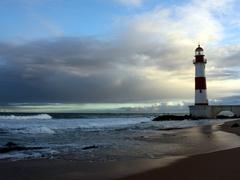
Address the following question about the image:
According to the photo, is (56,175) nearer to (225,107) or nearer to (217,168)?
(217,168)

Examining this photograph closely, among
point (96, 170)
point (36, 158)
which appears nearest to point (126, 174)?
point (96, 170)

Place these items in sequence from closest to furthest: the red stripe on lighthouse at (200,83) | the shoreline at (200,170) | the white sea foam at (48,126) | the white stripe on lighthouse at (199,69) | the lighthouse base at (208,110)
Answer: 1. the shoreline at (200,170)
2. the white sea foam at (48,126)
3. the red stripe on lighthouse at (200,83)
4. the white stripe on lighthouse at (199,69)
5. the lighthouse base at (208,110)

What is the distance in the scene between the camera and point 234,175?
8.87 meters

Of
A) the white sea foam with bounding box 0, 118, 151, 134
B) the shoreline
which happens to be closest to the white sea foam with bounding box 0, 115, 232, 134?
the white sea foam with bounding box 0, 118, 151, 134

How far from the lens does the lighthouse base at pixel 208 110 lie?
184 feet

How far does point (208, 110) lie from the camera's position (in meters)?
56.7

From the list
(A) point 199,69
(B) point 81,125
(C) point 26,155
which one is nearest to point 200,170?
(C) point 26,155

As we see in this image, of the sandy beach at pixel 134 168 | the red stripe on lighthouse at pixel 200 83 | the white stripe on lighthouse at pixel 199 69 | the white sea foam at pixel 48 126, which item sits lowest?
the sandy beach at pixel 134 168

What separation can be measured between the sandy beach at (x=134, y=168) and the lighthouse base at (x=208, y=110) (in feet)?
144

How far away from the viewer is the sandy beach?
9.45 metres

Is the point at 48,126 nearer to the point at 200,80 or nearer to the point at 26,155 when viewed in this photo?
the point at 200,80

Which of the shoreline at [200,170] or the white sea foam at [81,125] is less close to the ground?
the white sea foam at [81,125]

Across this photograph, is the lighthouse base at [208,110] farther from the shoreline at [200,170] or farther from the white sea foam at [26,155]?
the shoreline at [200,170]

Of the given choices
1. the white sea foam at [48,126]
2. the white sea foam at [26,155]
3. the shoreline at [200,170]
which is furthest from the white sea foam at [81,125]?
the shoreline at [200,170]
